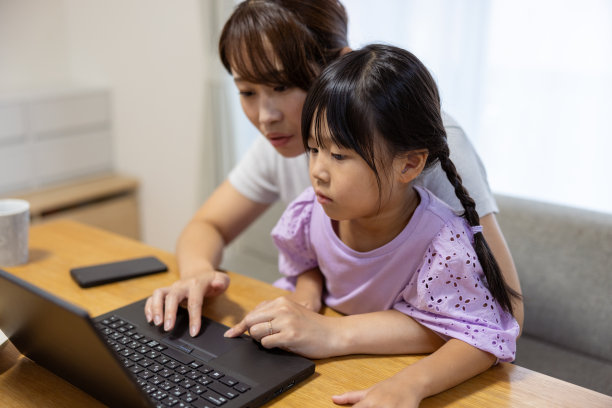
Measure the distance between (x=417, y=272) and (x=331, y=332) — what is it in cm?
15

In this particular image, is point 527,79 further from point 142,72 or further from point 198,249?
point 142,72

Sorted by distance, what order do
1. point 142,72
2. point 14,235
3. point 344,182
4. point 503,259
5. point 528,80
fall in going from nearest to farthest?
point 344,182, point 503,259, point 14,235, point 528,80, point 142,72

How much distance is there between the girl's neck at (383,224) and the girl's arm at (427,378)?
186 millimetres

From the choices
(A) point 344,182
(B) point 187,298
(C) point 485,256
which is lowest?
(B) point 187,298

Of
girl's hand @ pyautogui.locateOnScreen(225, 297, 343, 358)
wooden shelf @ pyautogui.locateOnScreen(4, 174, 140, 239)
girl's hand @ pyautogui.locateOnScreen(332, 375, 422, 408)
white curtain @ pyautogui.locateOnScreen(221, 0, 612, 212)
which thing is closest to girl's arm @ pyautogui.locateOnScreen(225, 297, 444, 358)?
girl's hand @ pyautogui.locateOnScreen(225, 297, 343, 358)

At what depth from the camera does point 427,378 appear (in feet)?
2.67

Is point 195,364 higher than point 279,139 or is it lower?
lower

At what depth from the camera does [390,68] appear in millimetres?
879

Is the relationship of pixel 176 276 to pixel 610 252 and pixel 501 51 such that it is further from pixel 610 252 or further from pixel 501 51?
pixel 501 51

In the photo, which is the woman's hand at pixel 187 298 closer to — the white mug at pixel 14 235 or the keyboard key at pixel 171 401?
the keyboard key at pixel 171 401

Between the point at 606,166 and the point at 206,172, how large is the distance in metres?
1.41

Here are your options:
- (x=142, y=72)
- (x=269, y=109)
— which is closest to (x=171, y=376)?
(x=269, y=109)

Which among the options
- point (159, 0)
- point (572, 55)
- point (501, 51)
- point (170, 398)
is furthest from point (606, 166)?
point (159, 0)

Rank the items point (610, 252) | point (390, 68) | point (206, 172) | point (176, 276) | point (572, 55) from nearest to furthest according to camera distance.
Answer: point (390, 68)
point (176, 276)
point (610, 252)
point (572, 55)
point (206, 172)
